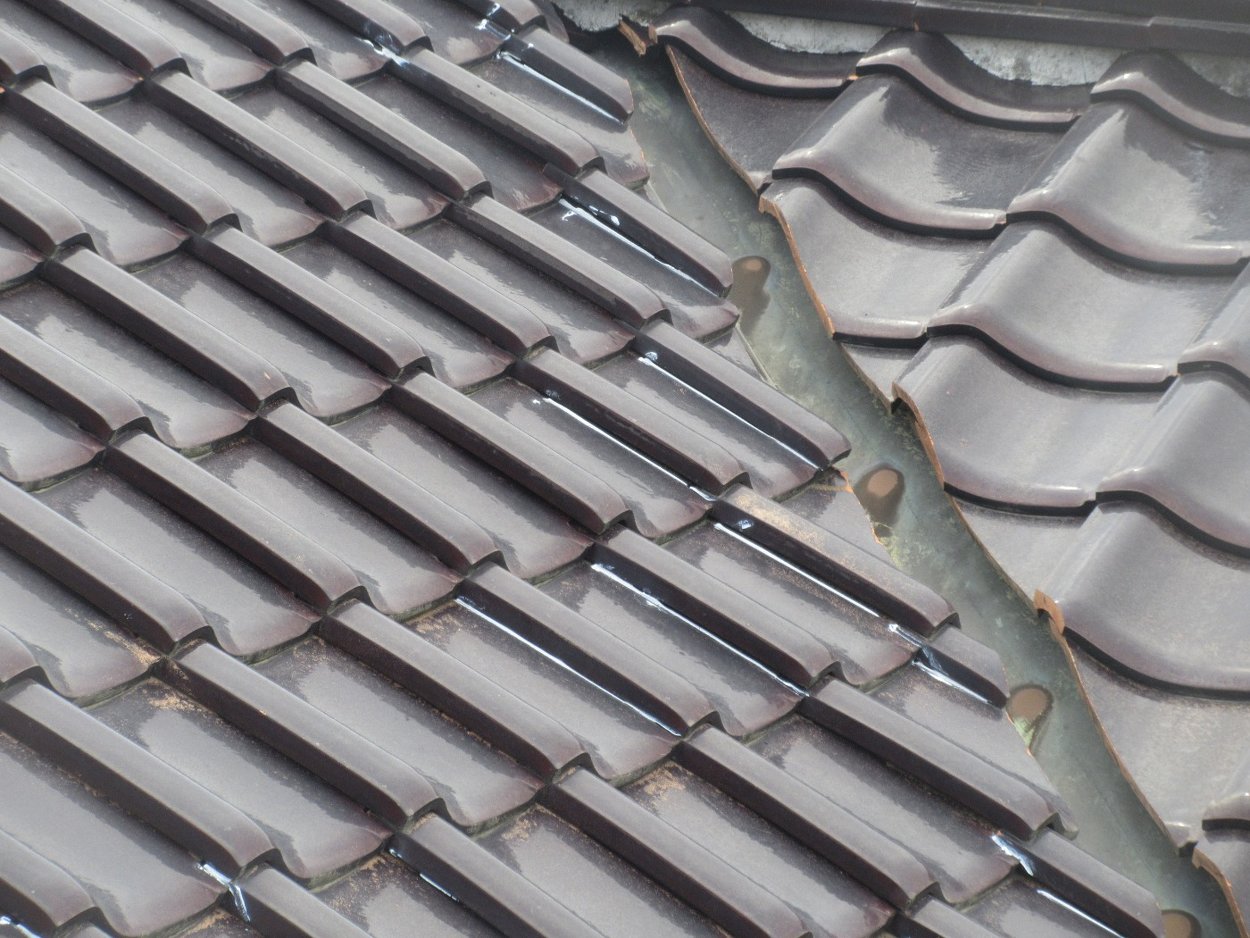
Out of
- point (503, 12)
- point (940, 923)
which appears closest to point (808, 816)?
point (940, 923)

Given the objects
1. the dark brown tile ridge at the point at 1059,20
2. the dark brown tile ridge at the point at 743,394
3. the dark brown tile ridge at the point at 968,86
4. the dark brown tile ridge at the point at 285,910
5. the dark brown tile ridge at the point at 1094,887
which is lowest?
the dark brown tile ridge at the point at 285,910

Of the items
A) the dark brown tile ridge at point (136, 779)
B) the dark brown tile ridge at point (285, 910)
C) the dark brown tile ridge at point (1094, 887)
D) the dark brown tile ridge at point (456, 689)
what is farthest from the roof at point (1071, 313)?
the dark brown tile ridge at point (136, 779)

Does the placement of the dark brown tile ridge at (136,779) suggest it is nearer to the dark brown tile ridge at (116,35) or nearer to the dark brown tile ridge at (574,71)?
the dark brown tile ridge at (116,35)

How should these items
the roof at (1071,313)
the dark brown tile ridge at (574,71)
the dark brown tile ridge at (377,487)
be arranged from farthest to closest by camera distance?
1. the dark brown tile ridge at (574,71)
2. the roof at (1071,313)
3. the dark brown tile ridge at (377,487)

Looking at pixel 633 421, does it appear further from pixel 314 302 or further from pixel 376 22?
pixel 376 22

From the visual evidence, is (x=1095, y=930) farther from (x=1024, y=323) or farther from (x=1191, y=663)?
(x=1024, y=323)

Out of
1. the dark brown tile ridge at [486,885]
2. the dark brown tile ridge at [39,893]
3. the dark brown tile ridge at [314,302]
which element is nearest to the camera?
the dark brown tile ridge at [39,893]

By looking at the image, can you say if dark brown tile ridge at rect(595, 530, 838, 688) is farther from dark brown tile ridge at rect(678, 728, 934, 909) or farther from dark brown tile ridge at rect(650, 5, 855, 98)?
dark brown tile ridge at rect(650, 5, 855, 98)
